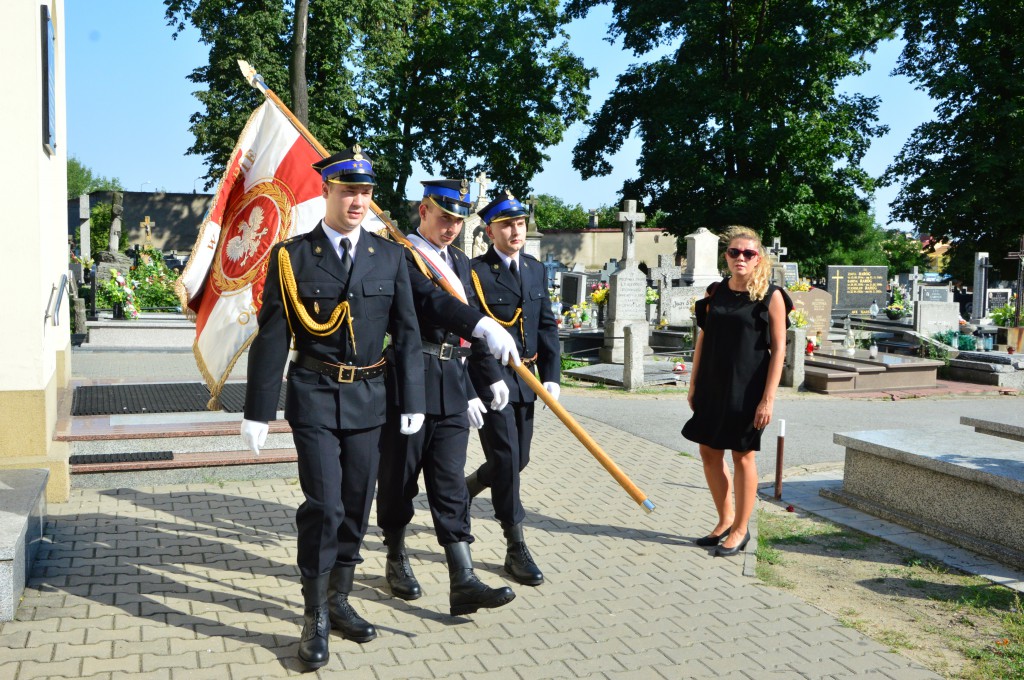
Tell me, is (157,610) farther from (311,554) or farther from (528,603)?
(528,603)

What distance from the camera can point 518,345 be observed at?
532 centimetres

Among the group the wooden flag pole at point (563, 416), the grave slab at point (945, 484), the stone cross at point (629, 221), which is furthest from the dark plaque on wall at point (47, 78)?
the stone cross at point (629, 221)

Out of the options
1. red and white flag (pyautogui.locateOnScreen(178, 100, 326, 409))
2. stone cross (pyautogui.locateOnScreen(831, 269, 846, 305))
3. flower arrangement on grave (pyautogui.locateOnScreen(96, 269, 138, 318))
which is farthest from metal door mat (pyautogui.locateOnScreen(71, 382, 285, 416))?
stone cross (pyautogui.locateOnScreen(831, 269, 846, 305))

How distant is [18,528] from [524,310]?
2815 mm

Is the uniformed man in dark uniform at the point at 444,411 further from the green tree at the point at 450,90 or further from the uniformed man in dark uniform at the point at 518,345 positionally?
the green tree at the point at 450,90

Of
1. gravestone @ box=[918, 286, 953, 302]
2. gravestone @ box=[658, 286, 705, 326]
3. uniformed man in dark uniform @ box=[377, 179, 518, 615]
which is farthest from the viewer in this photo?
gravestone @ box=[918, 286, 953, 302]

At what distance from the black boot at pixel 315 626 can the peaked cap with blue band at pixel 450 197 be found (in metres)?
1.90

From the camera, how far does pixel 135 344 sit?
17.1 meters

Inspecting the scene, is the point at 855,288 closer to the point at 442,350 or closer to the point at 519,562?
the point at 519,562

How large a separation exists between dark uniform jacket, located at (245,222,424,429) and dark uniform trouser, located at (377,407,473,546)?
41 centimetres

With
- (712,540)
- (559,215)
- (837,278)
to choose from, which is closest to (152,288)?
(837,278)

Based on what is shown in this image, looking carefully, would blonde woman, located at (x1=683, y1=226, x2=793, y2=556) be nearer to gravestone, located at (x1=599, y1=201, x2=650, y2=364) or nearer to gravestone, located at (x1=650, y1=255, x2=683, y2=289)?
gravestone, located at (x1=599, y1=201, x2=650, y2=364)

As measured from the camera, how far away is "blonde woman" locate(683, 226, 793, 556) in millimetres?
5547

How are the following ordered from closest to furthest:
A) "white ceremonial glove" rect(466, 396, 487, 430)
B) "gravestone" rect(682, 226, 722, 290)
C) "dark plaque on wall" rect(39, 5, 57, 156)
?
1. "white ceremonial glove" rect(466, 396, 487, 430)
2. "dark plaque on wall" rect(39, 5, 57, 156)
3. "gravestone" rect(682, 226, 722, 290)
